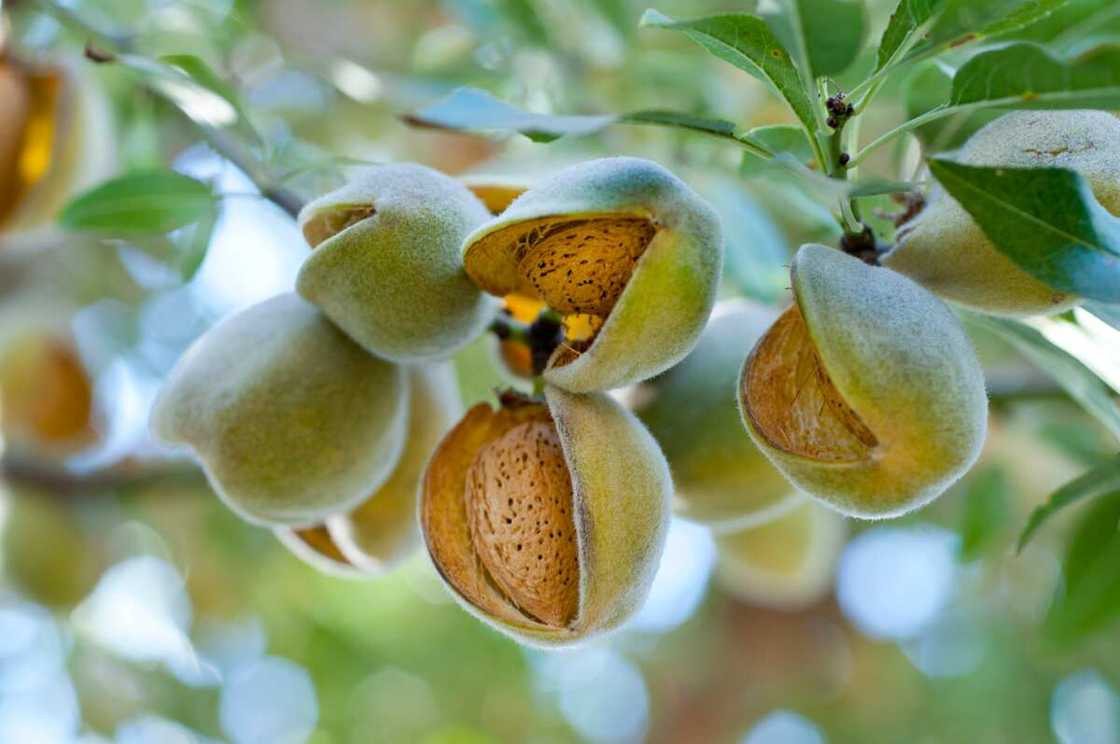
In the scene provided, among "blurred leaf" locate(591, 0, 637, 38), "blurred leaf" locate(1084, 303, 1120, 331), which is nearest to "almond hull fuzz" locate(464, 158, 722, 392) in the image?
"blurred leaf" locate(1084, 303, 1120, 331)

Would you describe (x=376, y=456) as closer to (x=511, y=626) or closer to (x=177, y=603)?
(x=511, y=626)

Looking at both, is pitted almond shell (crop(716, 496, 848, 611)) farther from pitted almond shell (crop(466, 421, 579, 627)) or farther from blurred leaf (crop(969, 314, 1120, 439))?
pitted almond shell (crop(466, 421, 579, 627))

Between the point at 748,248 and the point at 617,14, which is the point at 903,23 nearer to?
the point at 748,248

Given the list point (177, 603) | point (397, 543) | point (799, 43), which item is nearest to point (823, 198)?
point (799, 43)

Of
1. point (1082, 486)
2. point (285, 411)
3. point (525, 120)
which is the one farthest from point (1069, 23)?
point (285, 411)

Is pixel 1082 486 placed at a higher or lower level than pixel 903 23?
lower
